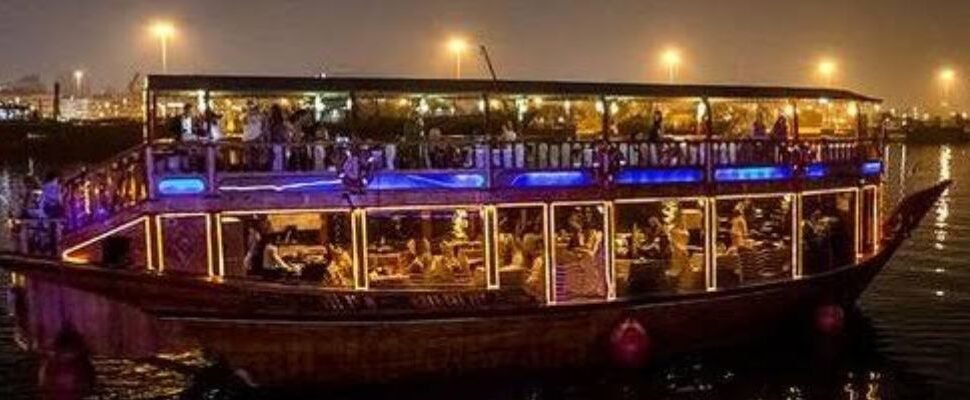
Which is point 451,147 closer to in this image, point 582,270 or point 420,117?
point 420,117

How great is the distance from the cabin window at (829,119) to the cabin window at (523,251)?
617cm

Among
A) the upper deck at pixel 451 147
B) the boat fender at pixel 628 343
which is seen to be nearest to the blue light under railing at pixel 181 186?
the upper deck at pixel 451 147

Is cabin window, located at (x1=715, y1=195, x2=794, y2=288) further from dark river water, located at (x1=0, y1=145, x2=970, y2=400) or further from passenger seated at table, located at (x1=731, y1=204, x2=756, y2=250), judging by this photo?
dark river water, located at (x1=0, y1=145, x2=970, y2=400)

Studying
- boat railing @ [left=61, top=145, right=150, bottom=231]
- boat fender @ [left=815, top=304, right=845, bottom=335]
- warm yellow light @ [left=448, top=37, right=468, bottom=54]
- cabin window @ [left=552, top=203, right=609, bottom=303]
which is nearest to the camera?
boat railing @ [left=61, top=145, right=150, bottom=231]

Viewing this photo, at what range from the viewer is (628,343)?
18.7m

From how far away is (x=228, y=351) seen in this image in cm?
1598

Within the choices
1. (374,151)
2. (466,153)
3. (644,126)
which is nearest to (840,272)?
(644,126)

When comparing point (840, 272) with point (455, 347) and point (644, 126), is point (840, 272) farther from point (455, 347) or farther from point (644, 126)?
point (455, 347)

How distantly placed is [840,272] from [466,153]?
9098mm

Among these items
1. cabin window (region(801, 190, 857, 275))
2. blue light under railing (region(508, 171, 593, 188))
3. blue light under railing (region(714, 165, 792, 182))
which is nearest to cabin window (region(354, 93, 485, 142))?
blue light under railing (region(508, 171, 593, 188))

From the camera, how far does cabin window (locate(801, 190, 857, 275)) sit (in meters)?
22.8

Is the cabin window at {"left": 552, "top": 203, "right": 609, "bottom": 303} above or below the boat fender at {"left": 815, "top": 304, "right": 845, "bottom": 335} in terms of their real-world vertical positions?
above

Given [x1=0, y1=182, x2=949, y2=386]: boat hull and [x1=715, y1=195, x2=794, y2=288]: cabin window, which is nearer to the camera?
[x1=0, y1=182, x2=949, y2=386]: boat hull

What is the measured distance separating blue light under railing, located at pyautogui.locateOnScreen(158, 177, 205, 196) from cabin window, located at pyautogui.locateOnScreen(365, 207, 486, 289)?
2.68m
